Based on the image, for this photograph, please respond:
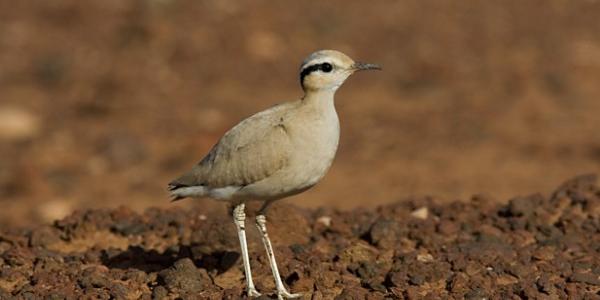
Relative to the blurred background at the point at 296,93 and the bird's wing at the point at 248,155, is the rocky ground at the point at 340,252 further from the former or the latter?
the blurred background at the point at 296,93

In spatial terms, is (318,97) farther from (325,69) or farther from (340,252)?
(340,252)

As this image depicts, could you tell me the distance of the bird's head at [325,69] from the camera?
7.05m

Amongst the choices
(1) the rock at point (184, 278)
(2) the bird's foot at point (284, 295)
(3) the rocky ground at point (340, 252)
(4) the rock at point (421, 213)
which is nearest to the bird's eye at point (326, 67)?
(3) the rocky ground at point (340, 252)

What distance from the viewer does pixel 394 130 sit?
1564 cm

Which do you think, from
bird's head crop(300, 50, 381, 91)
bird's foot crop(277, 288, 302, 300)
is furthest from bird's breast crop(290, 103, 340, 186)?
bird's foot crop(277, 288, 302, 300)

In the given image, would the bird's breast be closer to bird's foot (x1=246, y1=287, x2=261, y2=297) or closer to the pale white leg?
the pale white leg

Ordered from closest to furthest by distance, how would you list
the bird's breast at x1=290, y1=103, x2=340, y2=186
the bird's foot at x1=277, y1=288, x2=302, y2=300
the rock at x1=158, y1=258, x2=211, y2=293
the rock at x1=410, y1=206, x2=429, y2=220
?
the bird's breast at x1=290, y1=103, x2=340, y2=186, the bird's foot at x1=277, y1=288, x2=302, y2=300, the rock at x1=158, y1=258, x2=211, y2=293, the rock at x1=410, y1=206, x2=429, y2=220

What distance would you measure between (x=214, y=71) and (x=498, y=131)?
5.80 meters

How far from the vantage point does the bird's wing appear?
22.6 ft

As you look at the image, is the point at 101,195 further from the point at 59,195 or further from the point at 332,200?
the point at 332,200

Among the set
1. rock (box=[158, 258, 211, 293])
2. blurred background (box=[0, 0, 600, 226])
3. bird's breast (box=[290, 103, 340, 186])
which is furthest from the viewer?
blurred background (box=[0, 0, 600, 226])

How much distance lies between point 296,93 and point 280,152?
1072 centimetres

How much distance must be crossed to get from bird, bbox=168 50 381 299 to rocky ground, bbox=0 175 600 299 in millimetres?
510

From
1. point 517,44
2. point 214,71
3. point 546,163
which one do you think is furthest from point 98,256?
point 517,44
